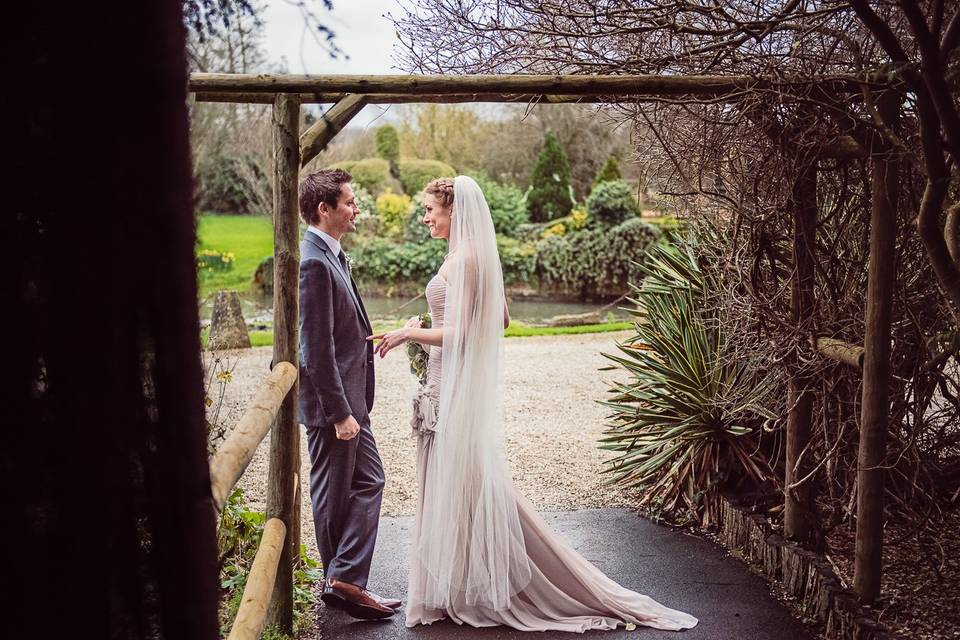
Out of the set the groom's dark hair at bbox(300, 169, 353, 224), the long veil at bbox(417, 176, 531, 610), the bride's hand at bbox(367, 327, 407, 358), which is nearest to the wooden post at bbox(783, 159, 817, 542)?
the long veil at bbox(417, 176, 531, 610)

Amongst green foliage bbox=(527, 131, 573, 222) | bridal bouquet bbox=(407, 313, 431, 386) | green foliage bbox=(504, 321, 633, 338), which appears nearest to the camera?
bridal bouquet bbox=(407, 313, 431, 386)

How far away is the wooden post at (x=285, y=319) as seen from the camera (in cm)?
386

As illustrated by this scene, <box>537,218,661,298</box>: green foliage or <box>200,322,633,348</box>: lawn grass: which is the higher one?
<box>537,218,661,298</box>: green foliage

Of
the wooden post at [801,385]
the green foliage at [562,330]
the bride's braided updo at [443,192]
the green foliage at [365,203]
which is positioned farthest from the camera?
the green foliage at [365,203]

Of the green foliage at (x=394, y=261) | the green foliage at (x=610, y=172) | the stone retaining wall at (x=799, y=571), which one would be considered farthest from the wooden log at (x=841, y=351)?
the green foliage at (x=610, y=172)

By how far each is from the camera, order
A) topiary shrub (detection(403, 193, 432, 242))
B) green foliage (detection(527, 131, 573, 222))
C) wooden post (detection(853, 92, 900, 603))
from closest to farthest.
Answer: wooden post (detection(853, 92, 900, 603)), topiary shrub (detection(403, 193, 432, 242)), green foliage (detection(527, 131, 573, 222))

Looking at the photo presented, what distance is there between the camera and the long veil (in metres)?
4.23

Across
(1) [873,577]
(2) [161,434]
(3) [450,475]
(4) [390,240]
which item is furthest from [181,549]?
(4) [390,240]

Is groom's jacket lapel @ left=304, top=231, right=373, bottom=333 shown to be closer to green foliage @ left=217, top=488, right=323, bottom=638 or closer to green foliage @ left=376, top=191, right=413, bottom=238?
green foliage @ left=217, top=488, right=323, bottom=638

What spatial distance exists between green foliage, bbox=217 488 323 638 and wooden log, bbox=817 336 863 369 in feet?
9.08

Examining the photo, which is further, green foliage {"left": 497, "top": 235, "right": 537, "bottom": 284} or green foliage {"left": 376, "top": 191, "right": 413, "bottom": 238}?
green foliage {"left": 376, "top": 191, "right": 413, "bottom": 238}

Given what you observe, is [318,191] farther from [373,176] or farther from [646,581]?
[373,176]

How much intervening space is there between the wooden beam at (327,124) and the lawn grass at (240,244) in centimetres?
1353

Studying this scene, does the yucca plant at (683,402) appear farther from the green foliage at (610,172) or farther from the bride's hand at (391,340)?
the green foliage at (610,172)
